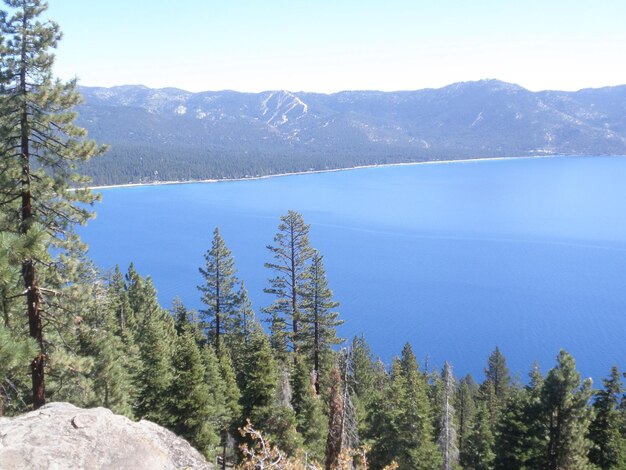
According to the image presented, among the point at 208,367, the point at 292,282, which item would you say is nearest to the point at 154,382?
the point at 208,367

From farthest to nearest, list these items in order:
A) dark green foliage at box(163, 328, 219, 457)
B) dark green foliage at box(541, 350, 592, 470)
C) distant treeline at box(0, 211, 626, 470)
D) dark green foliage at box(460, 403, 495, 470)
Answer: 1. dark green foliage at box(460, 403, 495, 470)
2. dark green foliage at box(163, 328, 219, 457)
3. dark green foliage at box(541, 350, 592, 470)
4. distant treeline at box(0, 211, 626, 470)

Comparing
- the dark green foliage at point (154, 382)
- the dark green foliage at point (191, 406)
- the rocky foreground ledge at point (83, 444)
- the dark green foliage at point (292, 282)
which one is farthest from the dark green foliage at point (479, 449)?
the rocky foreground ledge at point (83, 444)

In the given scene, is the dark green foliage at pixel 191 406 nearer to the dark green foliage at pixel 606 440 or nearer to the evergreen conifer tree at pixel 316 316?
the evergreen conifer tree at pixel 316 316

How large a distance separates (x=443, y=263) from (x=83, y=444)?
90834 mm

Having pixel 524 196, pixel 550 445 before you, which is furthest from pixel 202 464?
pixel 524 196

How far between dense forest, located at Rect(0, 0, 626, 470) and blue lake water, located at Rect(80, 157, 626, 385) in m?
29.0

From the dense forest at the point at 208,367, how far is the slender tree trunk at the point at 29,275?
30 millimetres

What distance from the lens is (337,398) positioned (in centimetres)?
1228

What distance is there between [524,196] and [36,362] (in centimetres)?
19471

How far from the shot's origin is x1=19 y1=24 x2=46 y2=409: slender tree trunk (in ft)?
35.4

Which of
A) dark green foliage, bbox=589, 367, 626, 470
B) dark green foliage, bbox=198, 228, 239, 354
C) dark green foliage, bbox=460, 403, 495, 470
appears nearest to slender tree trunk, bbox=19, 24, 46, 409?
dark green foliage, bbox=198, 228, 239, 354

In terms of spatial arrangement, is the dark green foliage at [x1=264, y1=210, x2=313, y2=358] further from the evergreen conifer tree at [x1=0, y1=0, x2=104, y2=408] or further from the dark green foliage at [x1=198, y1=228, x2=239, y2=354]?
the evergreen conifer tree at [x1=0, y1=0, x2=104, y2=408]

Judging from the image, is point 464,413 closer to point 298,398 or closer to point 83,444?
point 298,398

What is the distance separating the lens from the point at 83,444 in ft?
23.4
